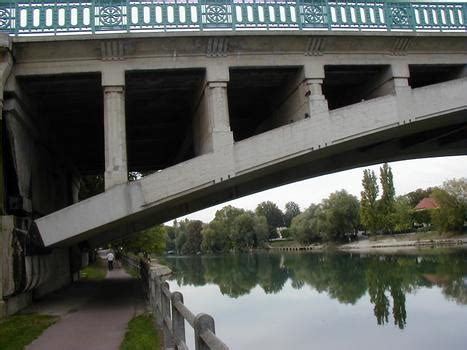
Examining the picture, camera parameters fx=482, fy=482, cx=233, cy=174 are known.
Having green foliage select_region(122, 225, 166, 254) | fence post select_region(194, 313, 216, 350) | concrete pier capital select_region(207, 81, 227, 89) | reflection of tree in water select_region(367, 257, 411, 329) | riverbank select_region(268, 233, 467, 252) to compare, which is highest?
concrete pier capital select_region(207, 81, 227, 89)

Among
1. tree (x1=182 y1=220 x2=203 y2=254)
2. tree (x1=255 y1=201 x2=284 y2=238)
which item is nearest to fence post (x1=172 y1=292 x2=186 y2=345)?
tree (x1=182 y1=220 x2=203 y2=254)

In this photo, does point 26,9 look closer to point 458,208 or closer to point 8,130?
point 8,130

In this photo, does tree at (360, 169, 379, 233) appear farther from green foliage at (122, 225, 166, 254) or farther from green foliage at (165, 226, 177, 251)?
green foliage at (165, 226, 177, 251)

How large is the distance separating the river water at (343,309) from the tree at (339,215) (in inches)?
1448

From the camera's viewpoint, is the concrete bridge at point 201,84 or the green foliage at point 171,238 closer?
the concrete bridge at point 201,84

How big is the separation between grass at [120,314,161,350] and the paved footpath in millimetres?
130

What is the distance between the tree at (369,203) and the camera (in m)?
58.8

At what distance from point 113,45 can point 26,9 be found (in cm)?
175

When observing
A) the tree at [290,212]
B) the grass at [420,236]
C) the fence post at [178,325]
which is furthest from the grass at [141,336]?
the tree at [290,212]

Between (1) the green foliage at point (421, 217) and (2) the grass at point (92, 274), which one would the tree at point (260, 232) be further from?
(2) the grass at point (92, 274)

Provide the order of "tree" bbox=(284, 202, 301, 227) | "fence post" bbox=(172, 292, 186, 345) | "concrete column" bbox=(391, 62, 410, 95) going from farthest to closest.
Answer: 1. "tree" bbox=(284, 202, 301, 227)
2. "concrete column" bbox=(391, 62, 410, 95)
3. "fence post" bbox=(172, 292, 186, 345)

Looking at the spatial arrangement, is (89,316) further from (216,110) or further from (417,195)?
(417,195)

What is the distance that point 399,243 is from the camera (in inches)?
2120

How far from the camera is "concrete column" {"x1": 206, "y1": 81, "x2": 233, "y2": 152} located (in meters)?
9.38
